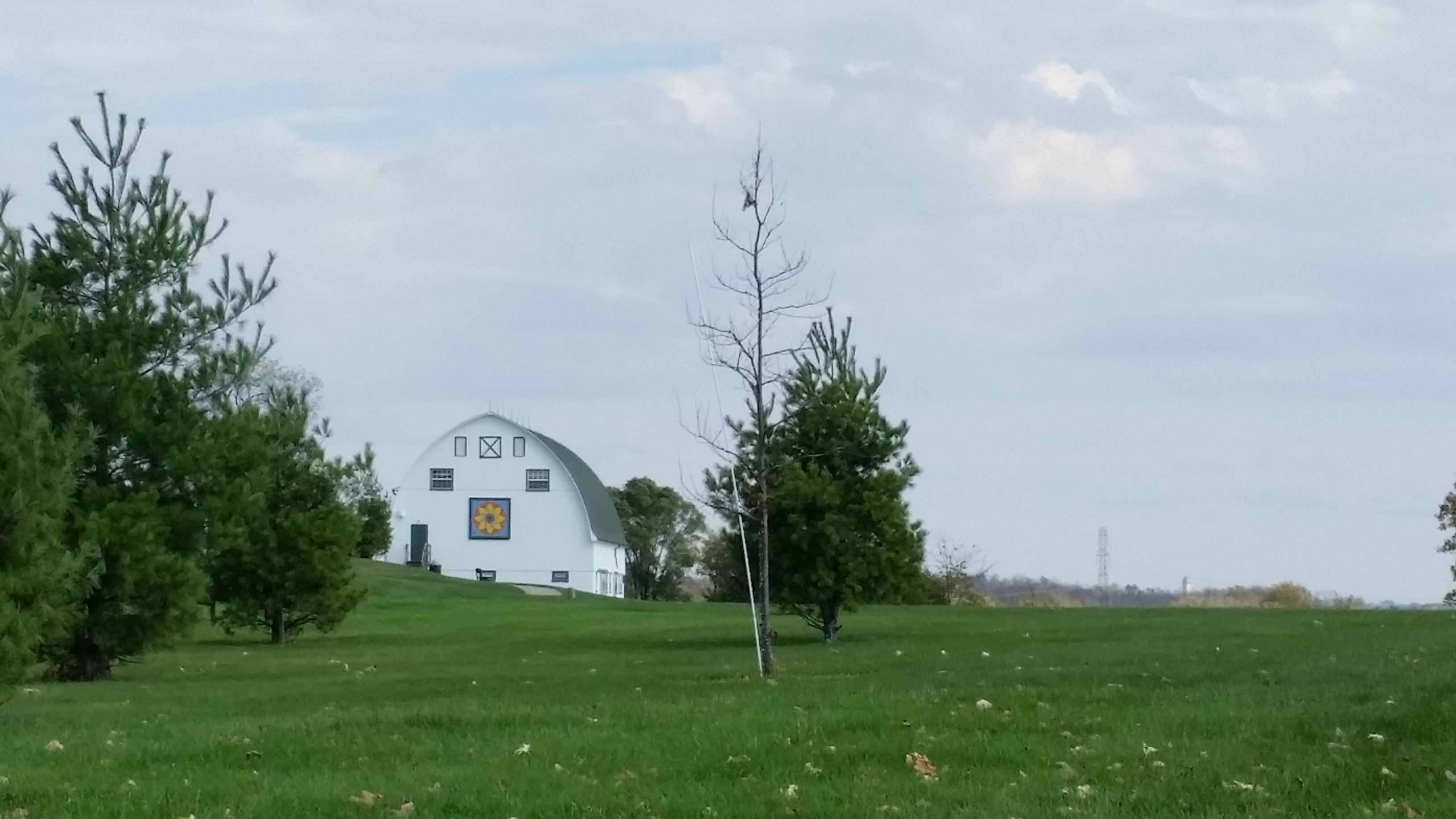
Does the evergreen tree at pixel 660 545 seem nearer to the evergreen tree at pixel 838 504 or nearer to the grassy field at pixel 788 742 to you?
the evergreen tree at pixel 838 504

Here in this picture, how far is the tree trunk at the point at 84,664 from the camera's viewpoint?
82.5ft

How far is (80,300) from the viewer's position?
2500cm

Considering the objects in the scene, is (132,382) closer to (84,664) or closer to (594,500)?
(84,664)

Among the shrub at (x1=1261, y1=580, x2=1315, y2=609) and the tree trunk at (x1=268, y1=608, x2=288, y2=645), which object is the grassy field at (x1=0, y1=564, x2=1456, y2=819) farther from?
the shrub at (x1=1261, y1=580, x2=1315, y2=609)

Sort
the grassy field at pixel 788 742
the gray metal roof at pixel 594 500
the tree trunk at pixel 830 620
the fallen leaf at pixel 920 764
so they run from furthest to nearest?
the gray metal roof at pixel 594 500 → the tree trunk at pixel 830 620 → the fallen leaf at pixel 920 764 → the grassy field at pixel 788 742

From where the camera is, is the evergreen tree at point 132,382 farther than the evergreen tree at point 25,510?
Yes

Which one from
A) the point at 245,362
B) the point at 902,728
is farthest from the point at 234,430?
the point at 902,728

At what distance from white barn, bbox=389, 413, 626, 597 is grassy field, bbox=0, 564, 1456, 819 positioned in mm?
60643

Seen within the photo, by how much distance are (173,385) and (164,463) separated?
1.18 metres

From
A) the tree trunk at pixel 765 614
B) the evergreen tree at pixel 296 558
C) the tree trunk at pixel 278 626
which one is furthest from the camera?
the tree trunk at pixel 278 626

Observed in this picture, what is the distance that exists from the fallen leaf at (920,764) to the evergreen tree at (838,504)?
1889cm

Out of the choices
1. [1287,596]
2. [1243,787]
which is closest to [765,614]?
[1243,787]

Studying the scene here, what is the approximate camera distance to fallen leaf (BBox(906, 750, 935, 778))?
9.94 metres

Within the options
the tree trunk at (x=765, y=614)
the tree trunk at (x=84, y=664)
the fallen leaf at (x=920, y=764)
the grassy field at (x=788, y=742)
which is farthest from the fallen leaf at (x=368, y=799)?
the tree trunk at (x=84, y=664)
